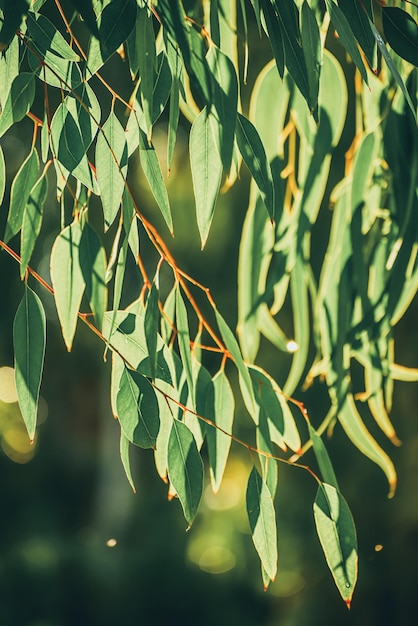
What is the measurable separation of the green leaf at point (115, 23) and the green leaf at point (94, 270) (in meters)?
0.09

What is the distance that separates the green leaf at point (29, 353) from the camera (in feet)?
1.39

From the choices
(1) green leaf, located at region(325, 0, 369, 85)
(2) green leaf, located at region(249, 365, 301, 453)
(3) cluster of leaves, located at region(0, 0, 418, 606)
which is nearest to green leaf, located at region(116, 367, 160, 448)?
(3) cluster of leaves, located at region(0, 0, 418, 606)

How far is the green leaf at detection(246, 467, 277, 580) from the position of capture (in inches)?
18.4

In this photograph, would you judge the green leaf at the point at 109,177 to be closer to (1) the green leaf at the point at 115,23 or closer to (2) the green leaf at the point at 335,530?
(1) the green leaf at the point at 115,23

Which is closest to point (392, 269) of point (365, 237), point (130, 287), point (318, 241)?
point (365, 237)

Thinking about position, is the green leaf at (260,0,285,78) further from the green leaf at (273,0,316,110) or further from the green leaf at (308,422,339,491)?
the green leaf at (308,422,339,491)

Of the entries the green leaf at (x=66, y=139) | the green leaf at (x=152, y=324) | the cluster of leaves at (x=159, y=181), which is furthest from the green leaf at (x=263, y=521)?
the green leaf at (x=66, y=139)

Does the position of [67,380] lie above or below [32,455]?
above

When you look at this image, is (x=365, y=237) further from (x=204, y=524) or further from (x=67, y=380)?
(x=67, y=380)

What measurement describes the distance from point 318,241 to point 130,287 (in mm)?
885

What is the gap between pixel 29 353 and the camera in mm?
430

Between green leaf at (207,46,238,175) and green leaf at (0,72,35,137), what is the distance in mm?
102

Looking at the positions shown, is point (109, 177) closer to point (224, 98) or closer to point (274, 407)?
point (224, 98)

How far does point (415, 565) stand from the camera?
8.23 ft
